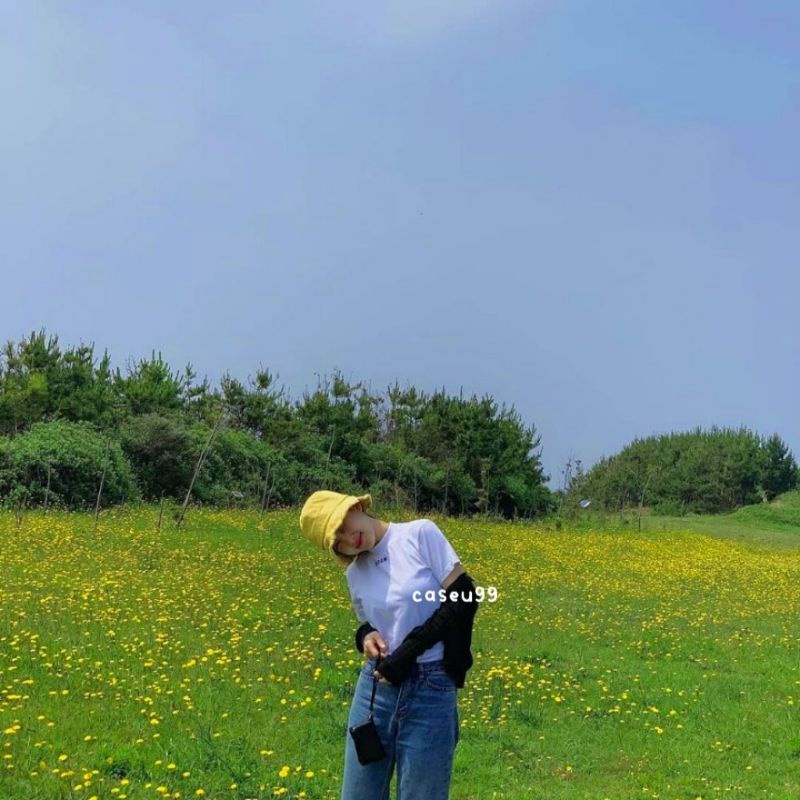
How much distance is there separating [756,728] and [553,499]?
32.9 metres

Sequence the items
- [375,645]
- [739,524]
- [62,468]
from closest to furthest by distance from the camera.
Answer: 1. [375,645]
2. [62,468]
3. [739,524]

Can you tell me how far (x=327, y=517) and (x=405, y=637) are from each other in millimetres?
551

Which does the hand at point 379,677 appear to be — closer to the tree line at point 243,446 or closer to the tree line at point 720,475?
the tree line at point 243,446

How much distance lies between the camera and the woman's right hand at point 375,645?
10.6ft

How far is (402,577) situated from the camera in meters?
3.26

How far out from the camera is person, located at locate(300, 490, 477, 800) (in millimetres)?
3168

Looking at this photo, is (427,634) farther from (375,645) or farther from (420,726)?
(420,726)

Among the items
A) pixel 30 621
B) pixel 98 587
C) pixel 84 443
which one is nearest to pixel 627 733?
pixel 30 621

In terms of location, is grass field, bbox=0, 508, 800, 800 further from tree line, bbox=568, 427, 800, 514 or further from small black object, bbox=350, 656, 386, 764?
tree line, bbox=568, 427, 800, 514

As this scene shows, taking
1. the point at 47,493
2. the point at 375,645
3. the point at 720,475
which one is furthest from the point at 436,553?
the point at 720,475

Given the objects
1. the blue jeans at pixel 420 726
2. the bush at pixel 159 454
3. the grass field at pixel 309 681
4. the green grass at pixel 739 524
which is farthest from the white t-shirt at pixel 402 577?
the green grass at pixel 739 524

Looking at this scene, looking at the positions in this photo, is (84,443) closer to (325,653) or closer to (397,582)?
(325,653)

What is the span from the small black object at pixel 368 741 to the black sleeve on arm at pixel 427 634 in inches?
5.3

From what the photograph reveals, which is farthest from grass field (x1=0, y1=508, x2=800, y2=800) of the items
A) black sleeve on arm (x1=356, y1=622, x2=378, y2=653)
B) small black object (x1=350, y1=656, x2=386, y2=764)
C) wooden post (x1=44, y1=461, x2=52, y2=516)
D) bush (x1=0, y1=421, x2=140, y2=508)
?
bush (x1=0, y1=421, x2=140, y2=508)
